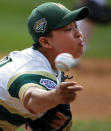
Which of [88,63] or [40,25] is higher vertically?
[40,25]

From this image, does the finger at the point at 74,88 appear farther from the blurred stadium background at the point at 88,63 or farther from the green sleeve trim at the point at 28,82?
the blurred stadium background at the point at 88,63

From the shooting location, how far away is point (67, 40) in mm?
3922

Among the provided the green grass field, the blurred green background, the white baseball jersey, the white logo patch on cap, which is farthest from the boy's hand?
the blurred green background

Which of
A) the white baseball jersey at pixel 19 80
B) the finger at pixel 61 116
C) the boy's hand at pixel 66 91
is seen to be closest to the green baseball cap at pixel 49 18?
the white baseball jersey at pixel 19 80

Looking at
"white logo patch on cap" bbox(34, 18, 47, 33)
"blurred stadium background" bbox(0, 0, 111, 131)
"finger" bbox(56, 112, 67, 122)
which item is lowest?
"blurred stadium background" bbox(0, 0, 111, 131)

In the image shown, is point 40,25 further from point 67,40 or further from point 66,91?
point 66,91

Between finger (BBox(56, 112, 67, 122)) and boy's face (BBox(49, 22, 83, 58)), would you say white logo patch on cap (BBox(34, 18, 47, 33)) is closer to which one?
boy's face (BBox(49, 22, 83, 58))

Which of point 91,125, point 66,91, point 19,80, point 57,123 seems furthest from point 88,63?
point 66,91

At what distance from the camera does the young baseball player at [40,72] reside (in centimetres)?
352

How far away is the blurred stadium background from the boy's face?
303cm

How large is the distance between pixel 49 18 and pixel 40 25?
0.31 feet

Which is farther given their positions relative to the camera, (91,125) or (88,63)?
(88,63)

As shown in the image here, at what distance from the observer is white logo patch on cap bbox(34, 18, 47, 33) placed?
398 cm

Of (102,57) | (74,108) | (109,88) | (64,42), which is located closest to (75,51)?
(64,42)
